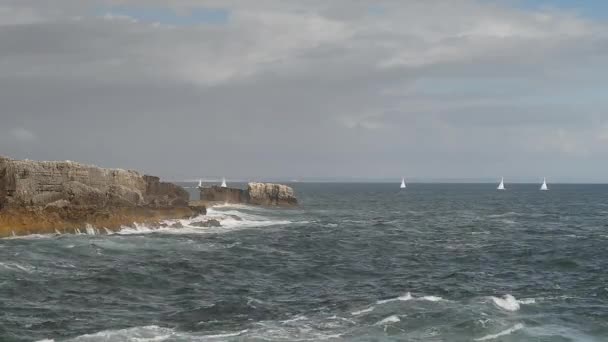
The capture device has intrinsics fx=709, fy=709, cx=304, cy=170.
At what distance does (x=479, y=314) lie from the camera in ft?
94.9

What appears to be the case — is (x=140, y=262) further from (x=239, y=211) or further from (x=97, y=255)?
(x=239, y=211)

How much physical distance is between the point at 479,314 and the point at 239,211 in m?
65.8

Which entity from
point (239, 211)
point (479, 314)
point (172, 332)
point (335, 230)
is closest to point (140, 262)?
point (172, 332)

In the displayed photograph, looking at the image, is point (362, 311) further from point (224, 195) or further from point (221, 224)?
point (224, 195)

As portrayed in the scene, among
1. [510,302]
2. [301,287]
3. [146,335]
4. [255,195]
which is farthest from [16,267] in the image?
[255,195]

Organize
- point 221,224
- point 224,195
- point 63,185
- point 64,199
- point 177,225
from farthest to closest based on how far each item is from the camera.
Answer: point 224,195 < point 221,224 < point 177,225 < point 63,185 < point 64,199

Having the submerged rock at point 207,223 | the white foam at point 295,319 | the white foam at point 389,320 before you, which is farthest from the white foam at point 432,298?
the submerged rock at point 207,223

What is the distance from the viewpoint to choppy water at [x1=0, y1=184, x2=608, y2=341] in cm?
2664

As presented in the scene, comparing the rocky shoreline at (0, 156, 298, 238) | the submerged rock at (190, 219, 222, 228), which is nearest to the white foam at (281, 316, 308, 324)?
the rocky shoreline at (0, 156, 298, 238)

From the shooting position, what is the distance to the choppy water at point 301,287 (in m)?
26.6

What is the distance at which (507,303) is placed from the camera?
1226 inches

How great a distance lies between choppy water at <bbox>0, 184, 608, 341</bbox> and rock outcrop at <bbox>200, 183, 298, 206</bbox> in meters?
45.8

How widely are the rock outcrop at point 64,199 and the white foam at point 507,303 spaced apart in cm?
3470

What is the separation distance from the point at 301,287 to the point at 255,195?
74373 mm
